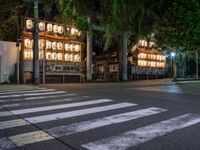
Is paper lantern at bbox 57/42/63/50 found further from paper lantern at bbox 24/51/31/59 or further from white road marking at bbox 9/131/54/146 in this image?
white road marking at bbox 9/131/54/146

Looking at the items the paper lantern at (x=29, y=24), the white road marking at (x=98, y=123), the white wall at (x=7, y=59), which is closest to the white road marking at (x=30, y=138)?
the white road marking at (x=98, y=123)

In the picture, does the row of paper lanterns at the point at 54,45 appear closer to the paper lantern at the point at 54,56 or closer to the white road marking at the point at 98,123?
the paper lantern at the point at 54,56

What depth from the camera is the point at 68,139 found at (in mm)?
4945

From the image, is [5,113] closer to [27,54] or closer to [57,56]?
[27,54]

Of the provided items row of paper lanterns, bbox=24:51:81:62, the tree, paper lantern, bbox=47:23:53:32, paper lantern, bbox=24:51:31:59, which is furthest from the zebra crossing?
paper lantern, bbox=47:23:53:32

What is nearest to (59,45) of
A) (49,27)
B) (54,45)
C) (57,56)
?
(54,45)

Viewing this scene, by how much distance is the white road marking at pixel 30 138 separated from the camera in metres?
4.80

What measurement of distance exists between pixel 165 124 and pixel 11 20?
66.0ft

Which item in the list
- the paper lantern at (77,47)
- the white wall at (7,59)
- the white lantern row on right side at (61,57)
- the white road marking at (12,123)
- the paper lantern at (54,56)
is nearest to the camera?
the white road marking at (12,123)

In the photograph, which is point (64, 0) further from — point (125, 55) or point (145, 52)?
point (145, 52)

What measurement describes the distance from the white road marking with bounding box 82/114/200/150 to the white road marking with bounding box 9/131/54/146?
0.80m

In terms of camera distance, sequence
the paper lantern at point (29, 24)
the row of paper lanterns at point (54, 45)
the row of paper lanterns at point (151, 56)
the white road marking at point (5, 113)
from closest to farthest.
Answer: the white road marking at point (5, 113) < the paper lantern at point (29, 24) < the row of paper lanterns at point (54, 45) < the row of paper lanterns at point (151, 56)

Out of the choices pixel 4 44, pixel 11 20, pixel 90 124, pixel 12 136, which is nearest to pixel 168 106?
pixel 90 124

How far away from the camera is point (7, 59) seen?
21422 mm
